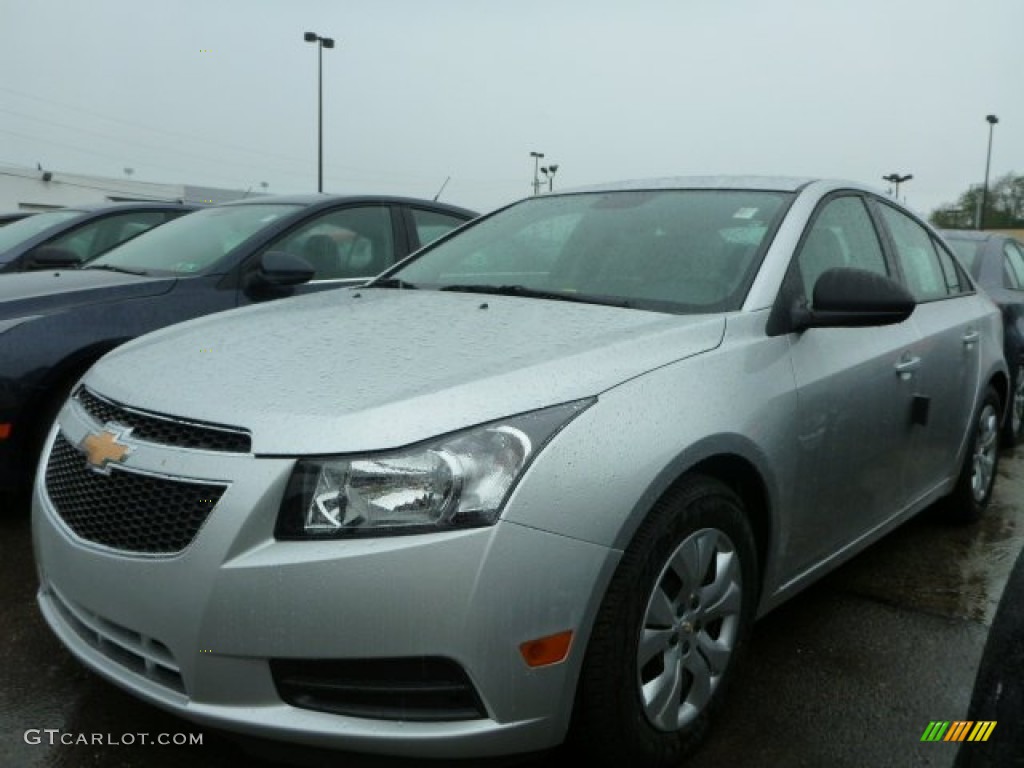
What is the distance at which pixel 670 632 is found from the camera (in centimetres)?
204

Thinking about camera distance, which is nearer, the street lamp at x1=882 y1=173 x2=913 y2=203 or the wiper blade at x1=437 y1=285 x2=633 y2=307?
the wiper blade at x1=437 y1=285 x2=633 y2=307

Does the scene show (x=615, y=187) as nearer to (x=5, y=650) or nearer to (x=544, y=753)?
(x=544, y=753)

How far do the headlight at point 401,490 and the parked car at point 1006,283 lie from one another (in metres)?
4.74

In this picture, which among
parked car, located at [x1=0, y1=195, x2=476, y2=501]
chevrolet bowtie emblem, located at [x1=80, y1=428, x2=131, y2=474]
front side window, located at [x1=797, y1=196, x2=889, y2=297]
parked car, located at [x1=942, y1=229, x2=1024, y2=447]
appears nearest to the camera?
chevrolet bowtie emblem, located at [x1=80, y1=428, x2=131, y2=474]

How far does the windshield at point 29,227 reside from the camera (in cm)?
649

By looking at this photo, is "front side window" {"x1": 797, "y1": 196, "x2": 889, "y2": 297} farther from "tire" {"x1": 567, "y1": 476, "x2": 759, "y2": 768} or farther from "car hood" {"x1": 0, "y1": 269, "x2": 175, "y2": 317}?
"car hood" {"x1": 0, "y1": 269, "x2": 175, "y2": 317}

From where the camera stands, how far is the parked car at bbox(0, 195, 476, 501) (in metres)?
3.46

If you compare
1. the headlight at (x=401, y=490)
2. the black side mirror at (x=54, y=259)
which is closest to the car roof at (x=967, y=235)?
the headlight at (x=401, y=490)

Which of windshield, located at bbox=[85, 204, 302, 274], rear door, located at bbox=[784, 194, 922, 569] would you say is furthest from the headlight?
windshield, located at bbox=[85, 204, 302, 274]

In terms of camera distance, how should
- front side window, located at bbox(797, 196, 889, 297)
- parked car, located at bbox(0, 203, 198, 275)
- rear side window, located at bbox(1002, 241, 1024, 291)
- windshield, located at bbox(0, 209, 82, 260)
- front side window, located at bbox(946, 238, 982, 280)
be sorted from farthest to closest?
windshield, located at bbox(0, 209, 82, 260) → parked car, located at bbox(0, 203, 198, 275) → rear side window, located at bbox(1002, 241, 1024, 291) → front side window, located at bbox(946, 238, 982, 280) → front side window, located at bbox(797, 196, 889, 297)

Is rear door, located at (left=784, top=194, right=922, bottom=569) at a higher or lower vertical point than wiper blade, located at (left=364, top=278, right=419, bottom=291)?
lower

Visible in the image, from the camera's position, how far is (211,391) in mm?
1943

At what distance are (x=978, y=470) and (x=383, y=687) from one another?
3.36 m

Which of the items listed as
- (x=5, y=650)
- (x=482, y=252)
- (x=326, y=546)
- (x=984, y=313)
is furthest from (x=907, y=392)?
(x=5, y=650)
